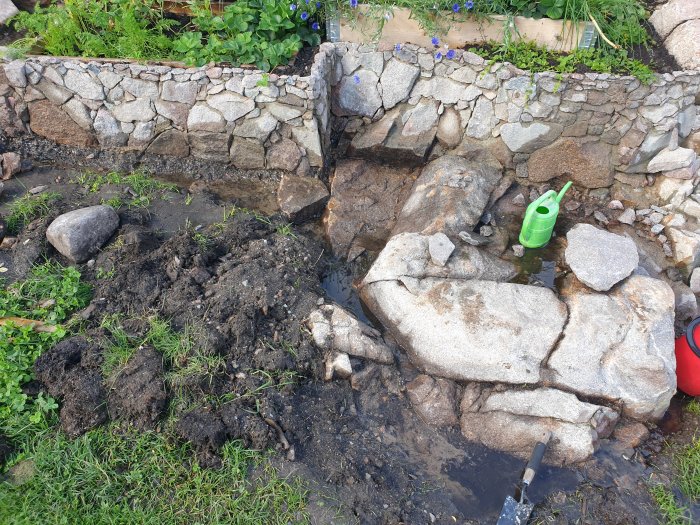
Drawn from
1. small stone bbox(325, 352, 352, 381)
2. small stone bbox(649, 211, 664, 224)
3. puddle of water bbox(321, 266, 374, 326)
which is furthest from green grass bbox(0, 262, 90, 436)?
small stone bbox(649, 211, 664, 224)

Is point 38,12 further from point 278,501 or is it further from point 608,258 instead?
point 608,258

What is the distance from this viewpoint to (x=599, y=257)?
12.9ft

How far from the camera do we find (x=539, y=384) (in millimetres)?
3463

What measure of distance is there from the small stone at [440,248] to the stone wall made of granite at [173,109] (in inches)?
56.7

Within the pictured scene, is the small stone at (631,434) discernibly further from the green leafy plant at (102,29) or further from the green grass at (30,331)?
the green leafy plant at (102,29)

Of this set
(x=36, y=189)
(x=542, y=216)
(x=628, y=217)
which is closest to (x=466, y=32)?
(x=542, y=216)

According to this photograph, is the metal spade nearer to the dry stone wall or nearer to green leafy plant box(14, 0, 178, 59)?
the dry stone wall

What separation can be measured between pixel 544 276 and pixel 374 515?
243 cm

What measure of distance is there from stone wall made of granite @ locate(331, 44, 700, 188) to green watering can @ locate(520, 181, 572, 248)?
676 millimetres

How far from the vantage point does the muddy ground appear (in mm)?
3031

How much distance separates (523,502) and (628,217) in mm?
2852

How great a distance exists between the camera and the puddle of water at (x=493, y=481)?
310 centimetres

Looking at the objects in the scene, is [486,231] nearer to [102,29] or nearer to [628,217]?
[628,217]

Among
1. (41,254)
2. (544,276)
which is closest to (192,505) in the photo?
(41,254)
